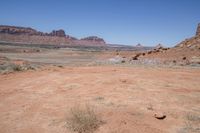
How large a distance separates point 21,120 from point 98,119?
7.89 feet

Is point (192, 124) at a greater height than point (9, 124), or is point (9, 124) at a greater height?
point (192, 124)

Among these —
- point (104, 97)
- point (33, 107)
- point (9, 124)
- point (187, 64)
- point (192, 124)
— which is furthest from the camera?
point (187, 64)

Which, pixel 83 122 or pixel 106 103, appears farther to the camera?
pixel 106 103

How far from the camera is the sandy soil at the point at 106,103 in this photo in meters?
6.59

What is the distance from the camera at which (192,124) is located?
645 centimetres

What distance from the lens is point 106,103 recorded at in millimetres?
8469

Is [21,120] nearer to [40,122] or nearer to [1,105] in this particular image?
[40,122]

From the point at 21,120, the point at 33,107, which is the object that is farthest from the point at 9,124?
the point at 33,107

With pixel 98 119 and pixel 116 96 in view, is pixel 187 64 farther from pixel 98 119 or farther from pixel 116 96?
pixel 98 119

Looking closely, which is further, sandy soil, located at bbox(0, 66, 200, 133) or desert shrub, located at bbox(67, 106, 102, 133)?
sandy soil, located at bbox(0, 66, 200, 133)

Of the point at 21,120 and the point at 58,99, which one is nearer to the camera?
the point at 21,120

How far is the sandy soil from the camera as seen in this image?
659 cm

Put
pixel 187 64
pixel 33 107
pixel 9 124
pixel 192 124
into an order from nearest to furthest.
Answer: pixel 192 124 → pixel 9 124 → pixel 33 107 → pixel 187 64

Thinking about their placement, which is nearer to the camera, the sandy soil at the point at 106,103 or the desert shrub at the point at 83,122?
the desert shrub at the point at 83,122
